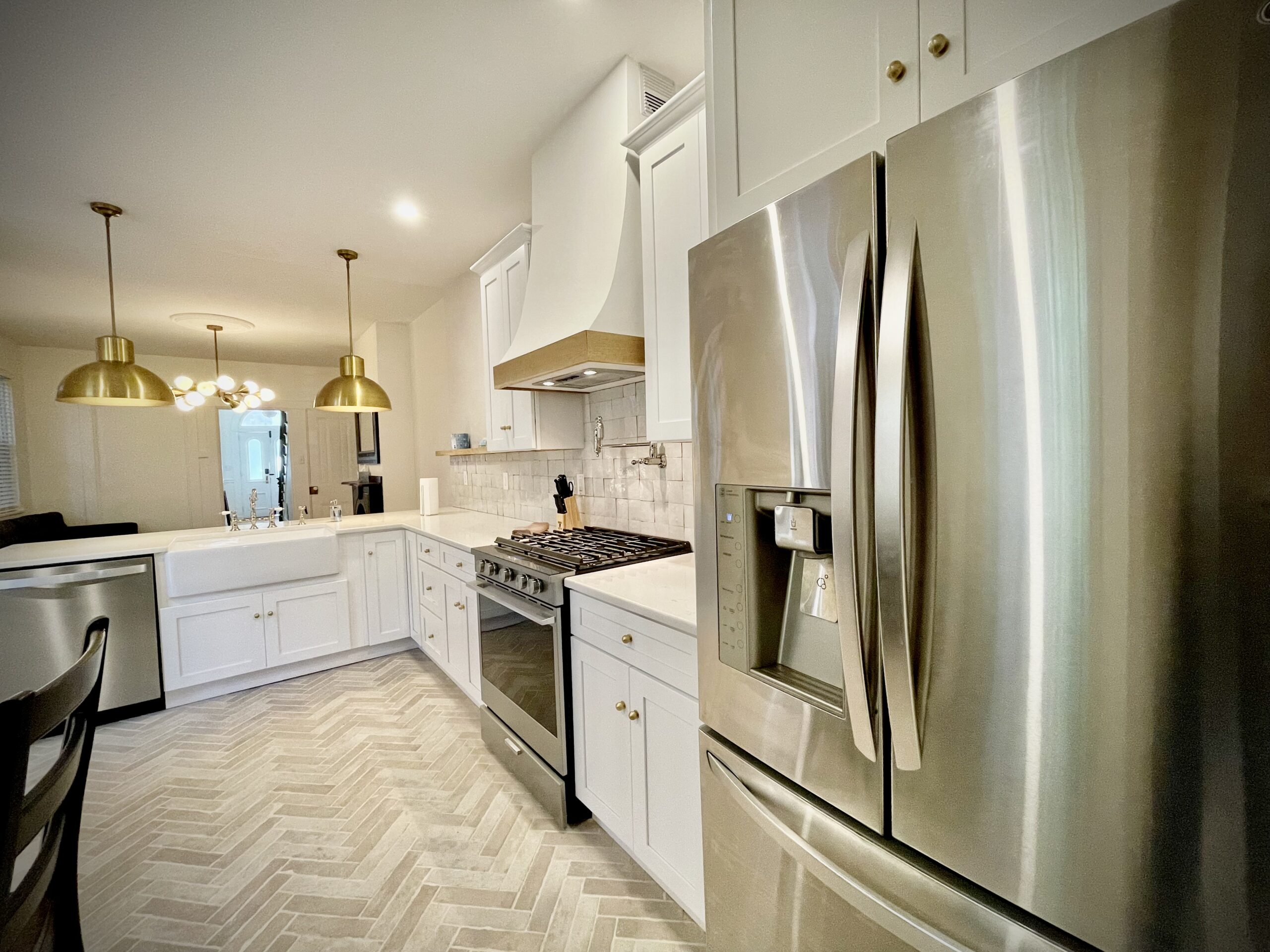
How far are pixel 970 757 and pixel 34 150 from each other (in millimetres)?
3815

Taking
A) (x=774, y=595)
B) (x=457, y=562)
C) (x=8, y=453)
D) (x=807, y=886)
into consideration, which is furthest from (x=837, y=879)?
(x=8, y=453)

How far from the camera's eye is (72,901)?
0.98m

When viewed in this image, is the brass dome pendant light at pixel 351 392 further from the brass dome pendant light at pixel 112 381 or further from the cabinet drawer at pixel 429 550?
the cabinet drawer at pixel 429 550

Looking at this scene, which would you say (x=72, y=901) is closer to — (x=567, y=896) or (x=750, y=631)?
(x=567, y=896)

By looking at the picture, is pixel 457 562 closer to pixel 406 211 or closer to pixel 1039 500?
pixel 406 211

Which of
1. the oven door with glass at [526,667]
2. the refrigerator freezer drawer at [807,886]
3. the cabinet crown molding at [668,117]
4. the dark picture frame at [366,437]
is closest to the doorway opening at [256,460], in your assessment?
the dark picture frame at [366,437]

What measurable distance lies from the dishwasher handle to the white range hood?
7.68 ft

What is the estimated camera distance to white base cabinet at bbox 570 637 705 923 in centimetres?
136

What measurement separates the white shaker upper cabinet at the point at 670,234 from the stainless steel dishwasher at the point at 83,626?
9.51ft

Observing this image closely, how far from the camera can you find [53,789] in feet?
2.69

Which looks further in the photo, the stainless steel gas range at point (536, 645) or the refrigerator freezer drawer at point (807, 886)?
the stainless steel gas range at point (536, 645)

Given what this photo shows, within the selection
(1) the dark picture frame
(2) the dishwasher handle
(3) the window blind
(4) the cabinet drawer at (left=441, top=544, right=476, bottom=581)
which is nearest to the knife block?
(4) the cabinet drawer at (left=441, top=544, right=476, bottom=581)

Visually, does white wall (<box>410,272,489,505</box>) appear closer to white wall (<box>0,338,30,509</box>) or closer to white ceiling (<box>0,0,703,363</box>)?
white ceiling (<box>0,0,703,363</box>)

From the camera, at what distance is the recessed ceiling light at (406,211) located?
282cm
